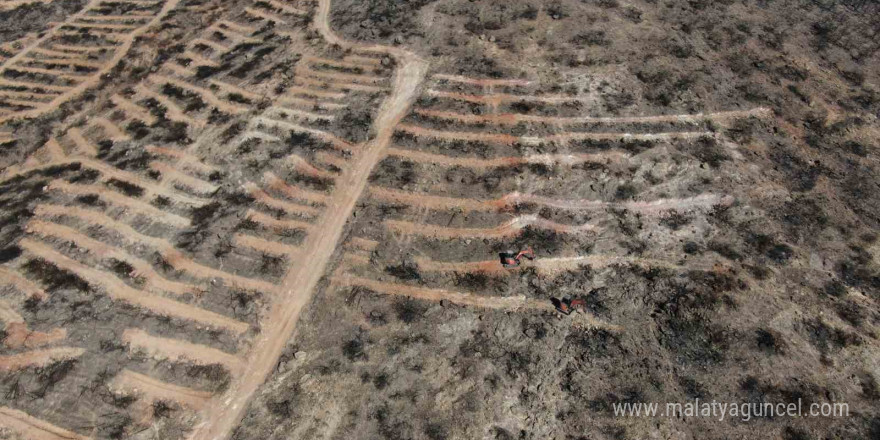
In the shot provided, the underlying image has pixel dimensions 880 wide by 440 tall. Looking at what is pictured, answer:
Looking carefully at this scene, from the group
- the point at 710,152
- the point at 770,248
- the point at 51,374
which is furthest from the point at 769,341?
the point at 51,374

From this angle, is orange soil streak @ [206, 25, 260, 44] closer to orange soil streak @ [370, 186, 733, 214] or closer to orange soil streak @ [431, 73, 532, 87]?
orange soil streak @ [431, 73, 532, 87]

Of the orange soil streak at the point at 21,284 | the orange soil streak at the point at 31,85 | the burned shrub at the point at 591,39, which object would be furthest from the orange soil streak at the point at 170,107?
the burned shrub at the point at 591,39

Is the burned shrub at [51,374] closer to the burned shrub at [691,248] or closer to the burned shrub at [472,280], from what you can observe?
the burned shrub at [472,280]

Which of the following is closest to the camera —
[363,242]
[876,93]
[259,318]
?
[259,318]

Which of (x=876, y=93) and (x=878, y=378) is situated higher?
(x=876, y=93)

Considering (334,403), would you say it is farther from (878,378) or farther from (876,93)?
(876,93)

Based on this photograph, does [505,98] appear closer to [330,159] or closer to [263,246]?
[330,159]

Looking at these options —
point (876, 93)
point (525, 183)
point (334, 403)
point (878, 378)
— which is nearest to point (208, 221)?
point (334, 403)
